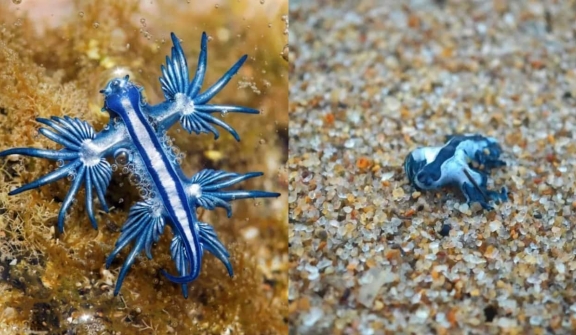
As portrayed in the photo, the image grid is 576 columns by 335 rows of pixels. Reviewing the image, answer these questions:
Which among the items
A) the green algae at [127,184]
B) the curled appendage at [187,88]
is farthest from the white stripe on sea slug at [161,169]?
the green algae at [127,184]

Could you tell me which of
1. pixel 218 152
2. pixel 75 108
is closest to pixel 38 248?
pixel 75 108

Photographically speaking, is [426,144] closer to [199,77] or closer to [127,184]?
[199,77]

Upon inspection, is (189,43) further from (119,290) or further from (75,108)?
(119,290)

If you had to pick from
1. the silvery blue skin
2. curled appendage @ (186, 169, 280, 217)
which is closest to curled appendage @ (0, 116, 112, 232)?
the silvery blue skin

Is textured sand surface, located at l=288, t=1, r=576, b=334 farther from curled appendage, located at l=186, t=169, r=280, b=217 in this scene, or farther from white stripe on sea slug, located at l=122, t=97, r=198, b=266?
white stripe on sea slug, located at l=122, t=97, r=198, b=266

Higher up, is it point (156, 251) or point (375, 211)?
point (156, 251)

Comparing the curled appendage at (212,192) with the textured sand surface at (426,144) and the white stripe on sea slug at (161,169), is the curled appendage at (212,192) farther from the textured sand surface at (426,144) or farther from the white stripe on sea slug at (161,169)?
the textured sand surface at (426,144)

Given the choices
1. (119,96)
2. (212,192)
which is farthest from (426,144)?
(119,96)
